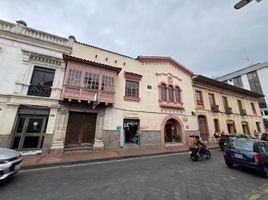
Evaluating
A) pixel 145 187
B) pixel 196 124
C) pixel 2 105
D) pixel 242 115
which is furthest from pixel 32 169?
pixel 242 115

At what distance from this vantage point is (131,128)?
12.1 meters

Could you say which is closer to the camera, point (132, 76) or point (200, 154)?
point (200, 154)

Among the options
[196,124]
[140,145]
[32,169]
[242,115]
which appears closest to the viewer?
[32,169]

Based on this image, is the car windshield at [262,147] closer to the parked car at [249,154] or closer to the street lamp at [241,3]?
the parked car at [249,154]

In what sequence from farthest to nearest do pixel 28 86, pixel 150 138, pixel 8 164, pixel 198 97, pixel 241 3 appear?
pixel 198 97, pixel 150 138, pixel 28 86, pixel 8 164, pixel 241 3

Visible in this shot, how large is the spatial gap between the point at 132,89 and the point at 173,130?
271 inches

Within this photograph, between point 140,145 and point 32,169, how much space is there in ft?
25.3

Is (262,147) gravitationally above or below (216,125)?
below

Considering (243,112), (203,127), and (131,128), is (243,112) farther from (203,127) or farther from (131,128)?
(131,128)

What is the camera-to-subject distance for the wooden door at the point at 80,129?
30.9 ft

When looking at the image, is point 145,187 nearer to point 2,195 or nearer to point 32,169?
point 2,195

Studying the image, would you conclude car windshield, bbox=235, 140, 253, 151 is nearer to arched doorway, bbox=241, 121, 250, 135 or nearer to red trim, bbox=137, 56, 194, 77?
red trim, bbox=137, 56, 194, 77

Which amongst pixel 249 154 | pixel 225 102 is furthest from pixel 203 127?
pixel 249 154

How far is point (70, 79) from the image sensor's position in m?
9.41
